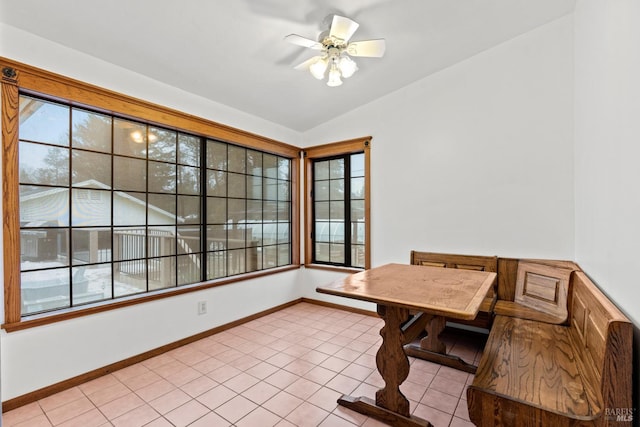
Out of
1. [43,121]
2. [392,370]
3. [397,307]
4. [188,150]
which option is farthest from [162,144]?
[392,370]

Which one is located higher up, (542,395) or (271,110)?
(271,110)

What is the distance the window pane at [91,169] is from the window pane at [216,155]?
1014 mm

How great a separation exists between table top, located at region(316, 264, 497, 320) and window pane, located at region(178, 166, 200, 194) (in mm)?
2013

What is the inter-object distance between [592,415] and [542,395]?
→ 0.61 feet

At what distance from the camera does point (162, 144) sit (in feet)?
10.1

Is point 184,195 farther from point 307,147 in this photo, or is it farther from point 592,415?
point 592,415

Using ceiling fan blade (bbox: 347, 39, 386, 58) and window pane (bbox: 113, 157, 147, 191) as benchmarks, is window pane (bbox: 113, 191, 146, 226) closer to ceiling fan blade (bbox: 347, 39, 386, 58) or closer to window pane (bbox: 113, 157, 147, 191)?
window pane (bbox: 113, 157, 147, 191)

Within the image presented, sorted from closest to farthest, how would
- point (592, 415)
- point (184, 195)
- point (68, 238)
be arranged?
point (592, 415)
point (68, 238)
point (184, 195)

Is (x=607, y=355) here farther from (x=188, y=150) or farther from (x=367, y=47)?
(x=188, y=150)

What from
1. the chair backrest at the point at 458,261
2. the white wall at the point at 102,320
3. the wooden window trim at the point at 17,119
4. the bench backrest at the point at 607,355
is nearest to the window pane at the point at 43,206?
the wooden window trim at the point at 17,119

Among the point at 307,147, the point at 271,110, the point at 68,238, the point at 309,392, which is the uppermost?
the point at 271,110

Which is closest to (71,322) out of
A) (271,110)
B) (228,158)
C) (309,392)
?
(309,392)

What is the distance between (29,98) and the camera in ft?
7.50

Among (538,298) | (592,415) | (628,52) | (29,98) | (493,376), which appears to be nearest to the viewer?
(592,415)
